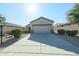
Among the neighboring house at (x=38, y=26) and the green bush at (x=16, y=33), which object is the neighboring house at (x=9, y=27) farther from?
the neighboring house at (x=38, y=26)

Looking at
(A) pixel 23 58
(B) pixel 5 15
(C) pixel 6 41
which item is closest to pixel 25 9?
(B) pixel 5 15

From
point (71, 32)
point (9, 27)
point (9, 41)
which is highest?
point (9, 27)

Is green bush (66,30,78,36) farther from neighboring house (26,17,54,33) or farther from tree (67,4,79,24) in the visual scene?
neighboring house (26,17,54,33)

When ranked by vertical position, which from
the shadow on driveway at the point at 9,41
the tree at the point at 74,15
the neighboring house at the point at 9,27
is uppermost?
the tree at the point at 74,15

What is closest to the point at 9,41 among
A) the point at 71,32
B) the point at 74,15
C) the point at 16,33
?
the point at 16,33

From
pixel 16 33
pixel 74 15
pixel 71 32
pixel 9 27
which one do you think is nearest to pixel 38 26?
pixel 71 32

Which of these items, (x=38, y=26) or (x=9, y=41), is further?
(x=38, y=26)

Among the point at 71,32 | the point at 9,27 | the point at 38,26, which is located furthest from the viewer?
the point at 38,26

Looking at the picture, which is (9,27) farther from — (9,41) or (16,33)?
(9,41)

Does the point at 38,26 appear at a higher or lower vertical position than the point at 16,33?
higher

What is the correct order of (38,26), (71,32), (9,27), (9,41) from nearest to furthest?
(9,27) < (9,41) < (71,32) < (38,26)

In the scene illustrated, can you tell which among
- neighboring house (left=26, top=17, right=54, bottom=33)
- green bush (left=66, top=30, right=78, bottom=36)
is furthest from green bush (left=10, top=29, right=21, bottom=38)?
green bush (left=66, top=30, right=78, bottom=36)

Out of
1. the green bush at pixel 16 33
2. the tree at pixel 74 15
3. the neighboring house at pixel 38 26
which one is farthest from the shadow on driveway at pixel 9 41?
the tree at pixel 74 15

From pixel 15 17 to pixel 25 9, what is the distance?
2.16ft
